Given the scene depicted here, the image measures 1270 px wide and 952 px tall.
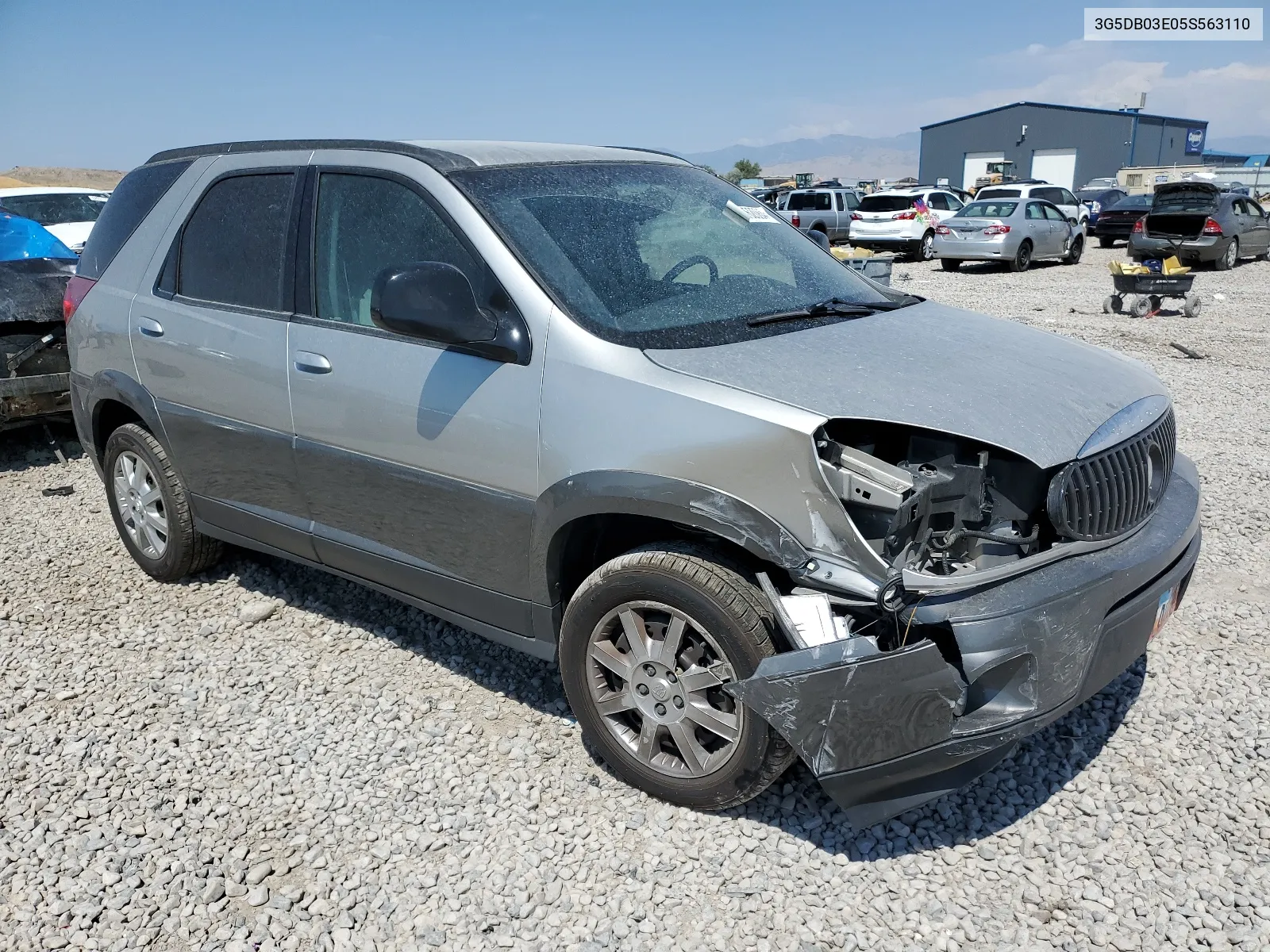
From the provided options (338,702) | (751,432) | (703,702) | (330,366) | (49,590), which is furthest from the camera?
(49,590)

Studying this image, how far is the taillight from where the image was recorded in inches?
189

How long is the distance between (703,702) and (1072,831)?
1199mm

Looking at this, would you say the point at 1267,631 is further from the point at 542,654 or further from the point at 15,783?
the point at 15,783

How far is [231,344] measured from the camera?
156 inches

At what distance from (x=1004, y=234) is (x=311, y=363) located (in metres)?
19.3

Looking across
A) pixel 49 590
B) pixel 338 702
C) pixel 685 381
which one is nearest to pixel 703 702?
pixel 685 381

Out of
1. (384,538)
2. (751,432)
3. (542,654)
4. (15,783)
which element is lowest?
(15,783)

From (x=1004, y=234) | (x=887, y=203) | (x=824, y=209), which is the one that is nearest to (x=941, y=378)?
(x=1004, y=234)

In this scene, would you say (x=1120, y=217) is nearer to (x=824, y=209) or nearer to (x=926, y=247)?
(x=926, y=247)

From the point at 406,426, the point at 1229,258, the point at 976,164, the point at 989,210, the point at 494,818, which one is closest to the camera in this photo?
the point at 494,818

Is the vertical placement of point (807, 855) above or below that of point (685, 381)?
below

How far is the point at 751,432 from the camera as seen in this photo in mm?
2660

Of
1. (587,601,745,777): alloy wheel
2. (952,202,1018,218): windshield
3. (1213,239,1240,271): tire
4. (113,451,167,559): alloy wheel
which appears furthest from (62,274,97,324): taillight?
(1213,239,1240,271): tire

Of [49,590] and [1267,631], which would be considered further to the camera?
[49,590]
